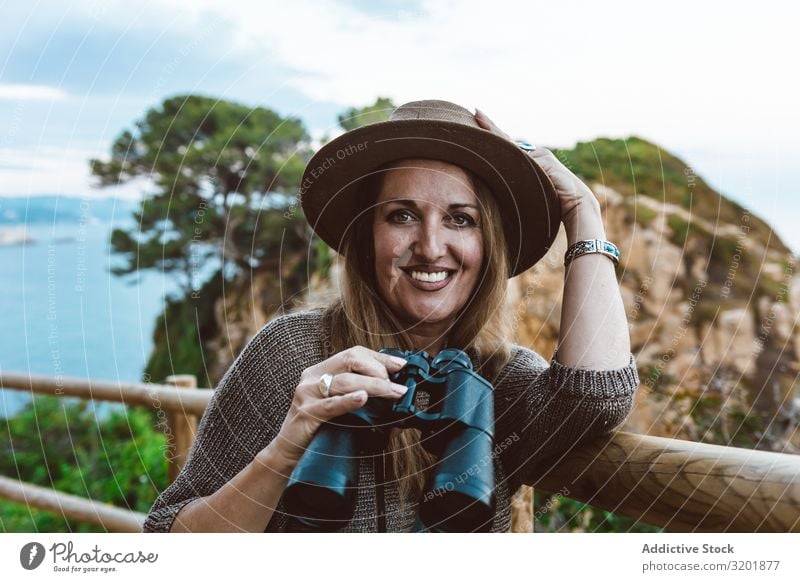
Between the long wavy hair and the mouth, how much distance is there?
62 millimetres

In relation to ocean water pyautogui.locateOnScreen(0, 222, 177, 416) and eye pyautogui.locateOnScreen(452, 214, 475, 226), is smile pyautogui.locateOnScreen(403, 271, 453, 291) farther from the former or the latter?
ocean water pyautogui.locateOnScreen(0, 222, 177, 416)

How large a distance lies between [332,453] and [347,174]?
406 mm

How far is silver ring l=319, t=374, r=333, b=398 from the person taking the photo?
72 cm

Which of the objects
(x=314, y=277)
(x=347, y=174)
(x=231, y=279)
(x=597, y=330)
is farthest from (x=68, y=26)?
(x=231, y=279)

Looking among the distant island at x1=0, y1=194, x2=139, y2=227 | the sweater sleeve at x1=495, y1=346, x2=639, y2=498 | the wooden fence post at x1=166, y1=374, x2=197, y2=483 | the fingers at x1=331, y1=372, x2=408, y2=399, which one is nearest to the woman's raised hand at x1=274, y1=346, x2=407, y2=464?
the fingers at x1=331, y1=372, x2=408, y2=399

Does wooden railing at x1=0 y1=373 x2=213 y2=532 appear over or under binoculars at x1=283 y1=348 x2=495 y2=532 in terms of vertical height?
under

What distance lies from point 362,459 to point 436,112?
43 centimetres

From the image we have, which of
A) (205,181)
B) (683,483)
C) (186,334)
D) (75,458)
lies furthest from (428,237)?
(186,334)

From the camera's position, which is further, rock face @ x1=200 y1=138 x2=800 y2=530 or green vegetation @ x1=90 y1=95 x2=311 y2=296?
green vegetation @ x1=90 y1=95 x2=311 y2=296

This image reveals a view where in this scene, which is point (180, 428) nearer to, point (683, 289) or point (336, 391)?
point (336, 391)

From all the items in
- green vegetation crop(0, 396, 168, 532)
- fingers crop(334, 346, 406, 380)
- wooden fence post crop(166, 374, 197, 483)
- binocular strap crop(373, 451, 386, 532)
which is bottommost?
green vegetation crop(0, 396, 168, 532)

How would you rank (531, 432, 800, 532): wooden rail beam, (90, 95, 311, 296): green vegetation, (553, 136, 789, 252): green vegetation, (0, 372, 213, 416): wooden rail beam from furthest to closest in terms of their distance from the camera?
(553, 136, 789, 252): green vegetation
(90, 95, 311, 296): green vegetation
(0, 372, 213, 416): wooden rail beam
(531, 432, 800, 532): wooden rail beam

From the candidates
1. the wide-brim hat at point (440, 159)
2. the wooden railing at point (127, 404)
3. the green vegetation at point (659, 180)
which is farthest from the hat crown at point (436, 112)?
the green vegetation at point (659, 180)

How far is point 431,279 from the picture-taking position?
88cm
